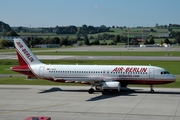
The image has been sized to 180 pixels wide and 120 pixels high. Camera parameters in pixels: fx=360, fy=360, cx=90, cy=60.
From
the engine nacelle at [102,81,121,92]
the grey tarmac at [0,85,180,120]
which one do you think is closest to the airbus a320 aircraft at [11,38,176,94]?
the engine nacelle at [102,81,121,92]

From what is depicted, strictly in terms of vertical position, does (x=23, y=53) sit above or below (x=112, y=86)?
above

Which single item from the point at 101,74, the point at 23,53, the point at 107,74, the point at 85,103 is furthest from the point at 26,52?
the point at 85,103

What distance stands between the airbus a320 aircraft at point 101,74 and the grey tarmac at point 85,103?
136cm

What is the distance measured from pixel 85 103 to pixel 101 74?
27.9 ft

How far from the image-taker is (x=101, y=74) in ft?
150

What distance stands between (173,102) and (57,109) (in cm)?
1239

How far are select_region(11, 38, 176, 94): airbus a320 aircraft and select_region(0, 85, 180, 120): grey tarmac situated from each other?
1.36 metres

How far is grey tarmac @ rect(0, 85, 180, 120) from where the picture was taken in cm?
3209

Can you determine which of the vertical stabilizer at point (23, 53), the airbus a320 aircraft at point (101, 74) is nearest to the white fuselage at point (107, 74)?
the airbus a320 aircraft at point (101, 74)

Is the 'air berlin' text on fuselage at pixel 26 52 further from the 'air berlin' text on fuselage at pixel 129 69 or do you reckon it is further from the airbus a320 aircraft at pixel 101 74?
the 'air berlin' text on fuselage at pixel 129 69

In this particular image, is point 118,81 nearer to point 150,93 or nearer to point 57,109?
point 150,93

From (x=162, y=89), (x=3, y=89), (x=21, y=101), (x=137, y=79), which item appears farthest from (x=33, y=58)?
(x=162, y=89)

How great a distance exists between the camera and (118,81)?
150 ft

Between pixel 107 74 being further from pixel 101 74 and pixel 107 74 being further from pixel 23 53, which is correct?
pixel 23 53
